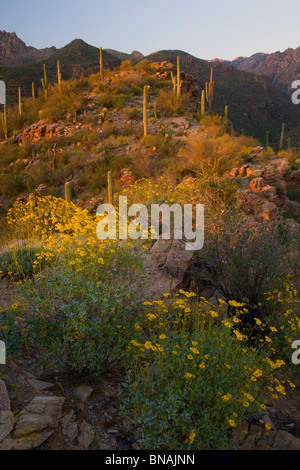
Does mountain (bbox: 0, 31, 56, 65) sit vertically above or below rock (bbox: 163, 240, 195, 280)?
above

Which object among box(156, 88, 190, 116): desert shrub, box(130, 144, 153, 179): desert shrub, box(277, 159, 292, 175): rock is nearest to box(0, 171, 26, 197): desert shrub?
box(130, 144, 153, 179): desert shrub

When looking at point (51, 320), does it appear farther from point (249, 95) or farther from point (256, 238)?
point (249, 95)

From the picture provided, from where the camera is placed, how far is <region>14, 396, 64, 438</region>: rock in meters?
2.38

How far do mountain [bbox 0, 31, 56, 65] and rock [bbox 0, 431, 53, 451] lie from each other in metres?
70.9

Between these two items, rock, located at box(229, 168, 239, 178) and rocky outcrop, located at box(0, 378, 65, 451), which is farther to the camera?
rock, located at box(229, 168, 239, 178)

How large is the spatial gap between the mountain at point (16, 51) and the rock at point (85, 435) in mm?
70776

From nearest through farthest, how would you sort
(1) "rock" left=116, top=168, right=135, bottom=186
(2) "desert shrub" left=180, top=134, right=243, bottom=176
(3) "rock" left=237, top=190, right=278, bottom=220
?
(3) "rock" left=237, top=190, right=278, bottom=220, (2) "desert shrub" left=180, top=134, right=243, bottom=176, (1) "rock" left=116, top=168, right=135, bottom=186

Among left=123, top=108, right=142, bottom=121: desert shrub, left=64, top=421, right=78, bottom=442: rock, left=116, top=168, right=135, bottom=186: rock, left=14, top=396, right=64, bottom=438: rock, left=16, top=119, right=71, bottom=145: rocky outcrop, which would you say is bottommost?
left=64, top=421, right=78, bottom=442: rock

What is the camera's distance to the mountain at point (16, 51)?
207 ft

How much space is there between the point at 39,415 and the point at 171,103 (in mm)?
19071

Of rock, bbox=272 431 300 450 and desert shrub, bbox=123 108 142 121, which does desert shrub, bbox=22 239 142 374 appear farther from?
desert shrub, bbox=123 108 142 121

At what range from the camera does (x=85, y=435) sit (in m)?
2.51

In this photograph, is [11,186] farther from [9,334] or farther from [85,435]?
[85,435]

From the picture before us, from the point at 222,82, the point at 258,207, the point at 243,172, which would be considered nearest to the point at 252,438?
the point at 258,207
